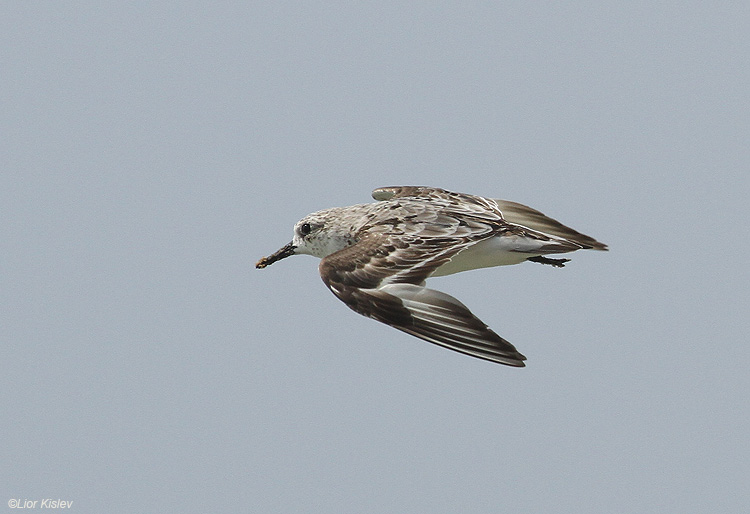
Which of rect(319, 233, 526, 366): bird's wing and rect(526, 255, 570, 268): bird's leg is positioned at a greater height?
rect(526, 255, 570, 268): bird's leg

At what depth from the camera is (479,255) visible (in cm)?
1089

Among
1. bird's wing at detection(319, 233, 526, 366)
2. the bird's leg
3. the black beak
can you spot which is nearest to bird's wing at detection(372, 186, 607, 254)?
the bird's leg

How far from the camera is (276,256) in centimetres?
1228

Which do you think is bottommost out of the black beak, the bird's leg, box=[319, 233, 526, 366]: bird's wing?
box=[319, 233, 526, 366]: bird's wing

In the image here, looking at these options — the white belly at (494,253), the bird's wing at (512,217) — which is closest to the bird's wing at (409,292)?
the white belly at (494,253)

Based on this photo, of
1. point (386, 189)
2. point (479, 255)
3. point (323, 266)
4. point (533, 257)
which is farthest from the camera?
point (386, 189)

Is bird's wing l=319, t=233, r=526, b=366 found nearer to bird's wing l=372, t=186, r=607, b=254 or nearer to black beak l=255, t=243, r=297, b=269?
bird's wing l=372, t=186, r=607, b=254

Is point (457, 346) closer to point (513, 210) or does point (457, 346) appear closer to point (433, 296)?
point (433, 296)

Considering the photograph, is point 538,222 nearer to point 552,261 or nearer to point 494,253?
point 552,261

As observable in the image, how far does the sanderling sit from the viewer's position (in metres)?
9.15

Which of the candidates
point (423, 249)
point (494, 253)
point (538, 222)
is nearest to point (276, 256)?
point (423, 249)

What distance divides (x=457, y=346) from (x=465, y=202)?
3300 millimetres

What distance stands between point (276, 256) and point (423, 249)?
8.94ft

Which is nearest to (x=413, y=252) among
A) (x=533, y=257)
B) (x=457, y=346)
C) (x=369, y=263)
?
(x=369, y=263)
